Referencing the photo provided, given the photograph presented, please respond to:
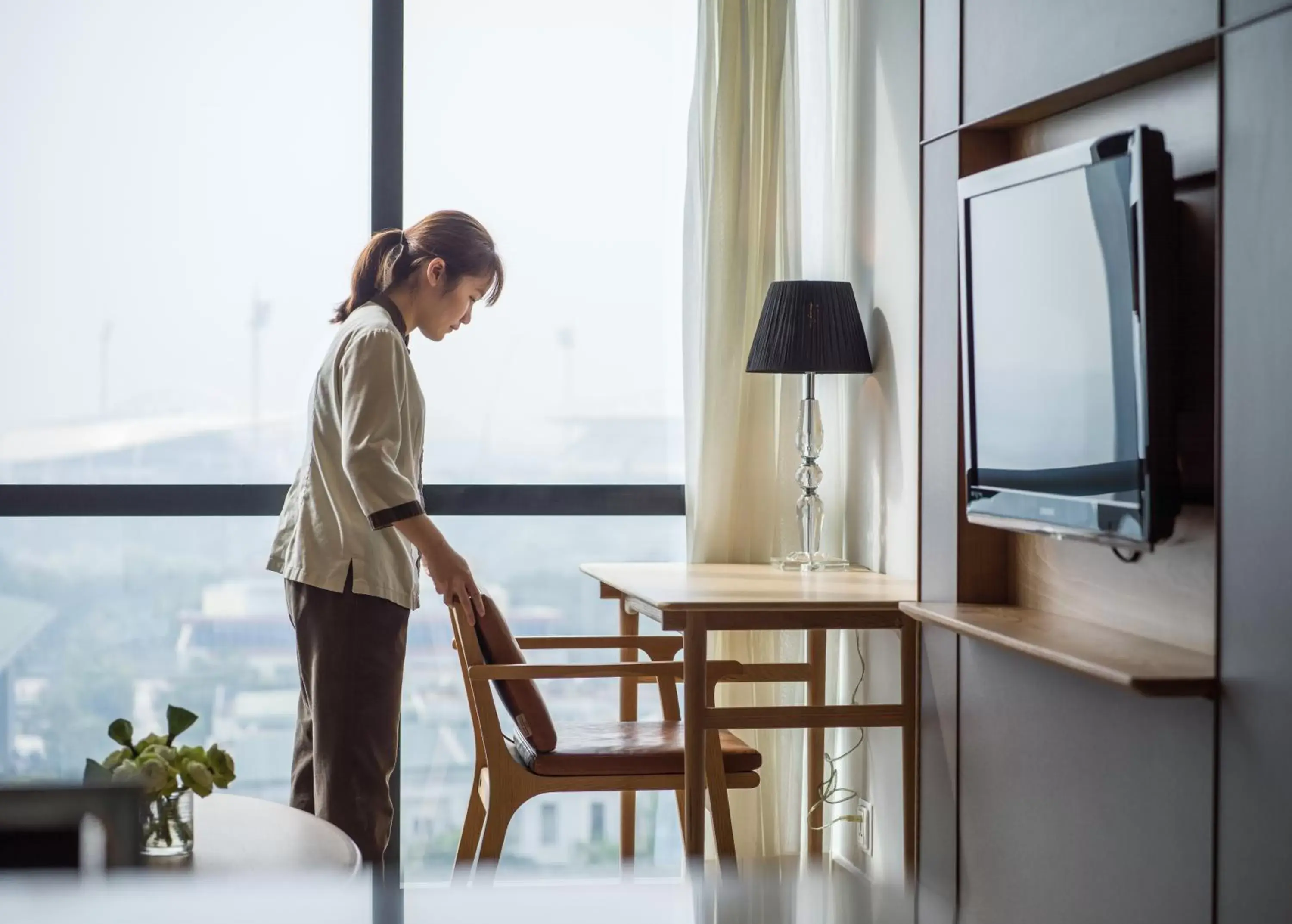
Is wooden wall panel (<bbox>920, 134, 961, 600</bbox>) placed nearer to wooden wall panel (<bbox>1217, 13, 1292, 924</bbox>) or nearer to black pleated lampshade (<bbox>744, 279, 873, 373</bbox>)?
black pleated lampshade (<bbox>744, 279, 873, 373</bbox>)

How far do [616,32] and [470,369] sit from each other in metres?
0.95

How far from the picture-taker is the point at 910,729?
2598 millimetres

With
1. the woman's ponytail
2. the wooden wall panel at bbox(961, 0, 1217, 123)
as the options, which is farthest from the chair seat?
the wooden wall panel at bbox(961, 0, 1217, 123)

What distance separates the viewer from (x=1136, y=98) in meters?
1.97

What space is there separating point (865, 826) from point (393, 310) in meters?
1.57

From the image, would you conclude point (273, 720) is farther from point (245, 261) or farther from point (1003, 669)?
point (1003, 669)

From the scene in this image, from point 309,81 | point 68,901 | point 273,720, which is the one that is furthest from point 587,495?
point 68,901

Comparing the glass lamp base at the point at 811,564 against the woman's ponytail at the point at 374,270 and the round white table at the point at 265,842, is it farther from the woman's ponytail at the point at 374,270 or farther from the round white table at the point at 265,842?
the round white table at the point at 265,842

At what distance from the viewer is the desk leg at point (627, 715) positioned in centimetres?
330

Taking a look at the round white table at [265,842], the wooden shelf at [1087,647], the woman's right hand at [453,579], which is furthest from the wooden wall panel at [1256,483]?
the woman's right hand at [453,579]

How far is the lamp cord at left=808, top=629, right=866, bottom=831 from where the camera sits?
319 centimetres

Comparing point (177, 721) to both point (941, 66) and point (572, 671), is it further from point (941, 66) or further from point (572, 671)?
point (941, 66)

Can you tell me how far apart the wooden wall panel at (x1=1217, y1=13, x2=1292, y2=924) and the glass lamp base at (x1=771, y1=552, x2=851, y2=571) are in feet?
5.00

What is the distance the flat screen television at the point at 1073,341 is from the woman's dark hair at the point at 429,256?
1.01m
